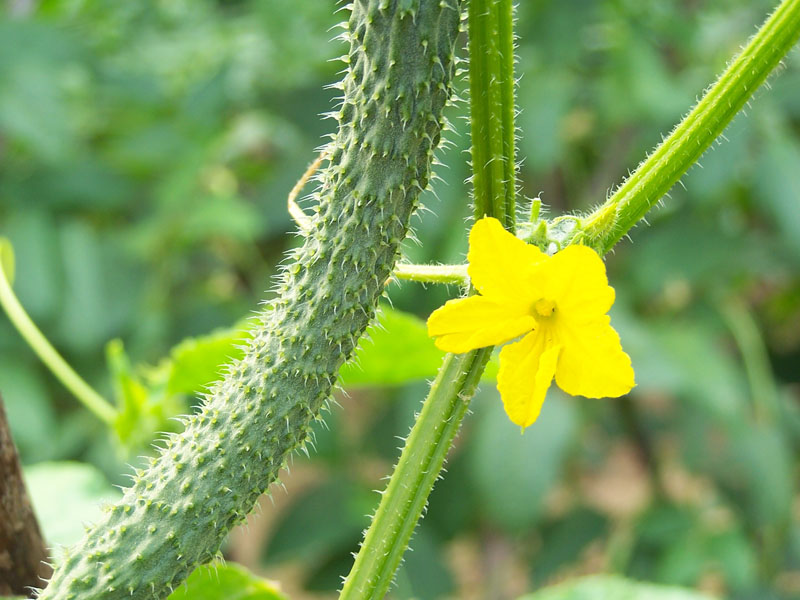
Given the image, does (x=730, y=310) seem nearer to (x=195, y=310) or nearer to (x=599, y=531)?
(x=599, y=531)

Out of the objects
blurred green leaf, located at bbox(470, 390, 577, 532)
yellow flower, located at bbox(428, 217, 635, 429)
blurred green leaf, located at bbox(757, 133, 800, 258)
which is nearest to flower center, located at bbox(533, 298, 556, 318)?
yellow flower, located at bbox(428, 217, 635, 429)

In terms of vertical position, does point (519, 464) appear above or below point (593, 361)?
below

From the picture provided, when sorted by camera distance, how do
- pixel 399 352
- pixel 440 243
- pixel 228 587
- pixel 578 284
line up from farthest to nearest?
pixel 440 243
pixel 399 352
pixel 228 587
pixel 578 284

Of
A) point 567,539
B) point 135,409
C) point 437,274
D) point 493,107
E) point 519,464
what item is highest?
point 493,107

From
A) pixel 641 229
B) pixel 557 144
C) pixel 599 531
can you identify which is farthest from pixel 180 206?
pixel 599 531

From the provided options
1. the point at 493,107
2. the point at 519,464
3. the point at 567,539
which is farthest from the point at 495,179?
the point at 567,539

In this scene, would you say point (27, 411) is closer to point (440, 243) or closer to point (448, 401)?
point (440, 243)

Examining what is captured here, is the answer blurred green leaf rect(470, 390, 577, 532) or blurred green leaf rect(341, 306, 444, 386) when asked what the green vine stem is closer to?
blurred green leaf rect(341, 306, 444, 386)
